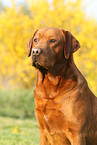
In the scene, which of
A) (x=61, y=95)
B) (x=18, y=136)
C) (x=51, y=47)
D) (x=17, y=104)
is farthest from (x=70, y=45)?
(x=17, y=104)

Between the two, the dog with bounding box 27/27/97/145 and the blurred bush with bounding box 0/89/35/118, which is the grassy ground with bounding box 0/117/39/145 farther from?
the dog with bounding box 27/27/97/145

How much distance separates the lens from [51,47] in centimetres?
328

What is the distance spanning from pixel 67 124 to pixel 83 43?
826 cm

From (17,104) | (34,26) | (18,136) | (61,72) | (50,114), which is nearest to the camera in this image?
(50,114)

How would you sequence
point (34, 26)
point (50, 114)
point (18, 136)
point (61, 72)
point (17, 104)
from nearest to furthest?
point (50, 114), point (61, 72), point (18, 136), point (17, 104), point (34, 26)

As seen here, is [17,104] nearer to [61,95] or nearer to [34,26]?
[34,26]

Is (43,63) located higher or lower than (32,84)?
higher

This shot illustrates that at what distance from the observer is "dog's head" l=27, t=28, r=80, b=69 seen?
10.3 ft

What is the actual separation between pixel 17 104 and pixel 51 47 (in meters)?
7.82

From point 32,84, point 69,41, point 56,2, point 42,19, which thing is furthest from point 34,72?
point 69,41

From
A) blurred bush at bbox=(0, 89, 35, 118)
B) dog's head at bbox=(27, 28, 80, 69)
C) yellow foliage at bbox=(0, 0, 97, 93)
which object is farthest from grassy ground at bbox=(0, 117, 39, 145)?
yellow foliage at bbox=(0, 0, 97, 93)

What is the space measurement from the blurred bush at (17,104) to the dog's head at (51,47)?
6.86 metres

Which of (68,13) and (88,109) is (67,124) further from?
(68,13)

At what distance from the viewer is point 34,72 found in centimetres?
1275
